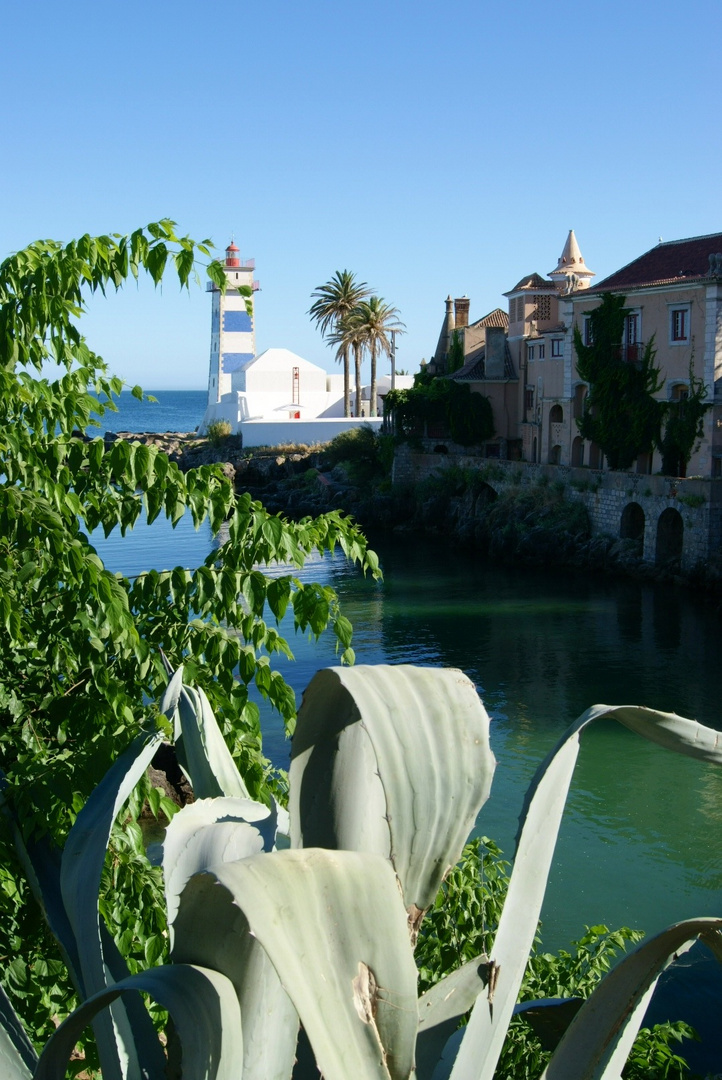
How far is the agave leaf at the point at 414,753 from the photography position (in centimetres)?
177

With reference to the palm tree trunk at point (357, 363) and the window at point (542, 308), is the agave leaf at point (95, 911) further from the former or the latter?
the palm tree trunk at point (357, 363)

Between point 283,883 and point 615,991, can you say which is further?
point 615,991

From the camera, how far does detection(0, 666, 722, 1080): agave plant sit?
1.50 meters

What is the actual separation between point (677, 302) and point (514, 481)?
10.5 meters

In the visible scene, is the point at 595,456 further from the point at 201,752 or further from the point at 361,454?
the point at 201,752

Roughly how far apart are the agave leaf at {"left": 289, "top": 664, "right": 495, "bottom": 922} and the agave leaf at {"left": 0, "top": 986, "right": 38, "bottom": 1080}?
36.8 inches

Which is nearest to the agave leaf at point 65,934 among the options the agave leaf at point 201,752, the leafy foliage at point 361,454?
the agave leaf at point 201,752

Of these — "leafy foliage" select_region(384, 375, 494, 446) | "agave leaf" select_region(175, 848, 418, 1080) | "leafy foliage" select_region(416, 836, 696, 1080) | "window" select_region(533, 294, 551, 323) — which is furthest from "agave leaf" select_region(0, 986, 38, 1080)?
"leafy foliage" select_region(384, 375, 494, 446)

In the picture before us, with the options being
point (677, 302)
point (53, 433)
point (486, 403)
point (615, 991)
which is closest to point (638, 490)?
point (677, 302)

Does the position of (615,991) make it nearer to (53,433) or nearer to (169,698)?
(169,698)

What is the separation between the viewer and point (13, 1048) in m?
2.31

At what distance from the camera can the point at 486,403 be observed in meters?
48.4

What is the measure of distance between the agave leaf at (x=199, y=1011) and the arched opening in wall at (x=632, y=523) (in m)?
35.1

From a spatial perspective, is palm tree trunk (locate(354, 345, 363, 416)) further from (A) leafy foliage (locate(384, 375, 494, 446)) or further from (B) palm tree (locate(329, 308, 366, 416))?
(A) leafy foliage (locate(384, 375, 494, 446))
